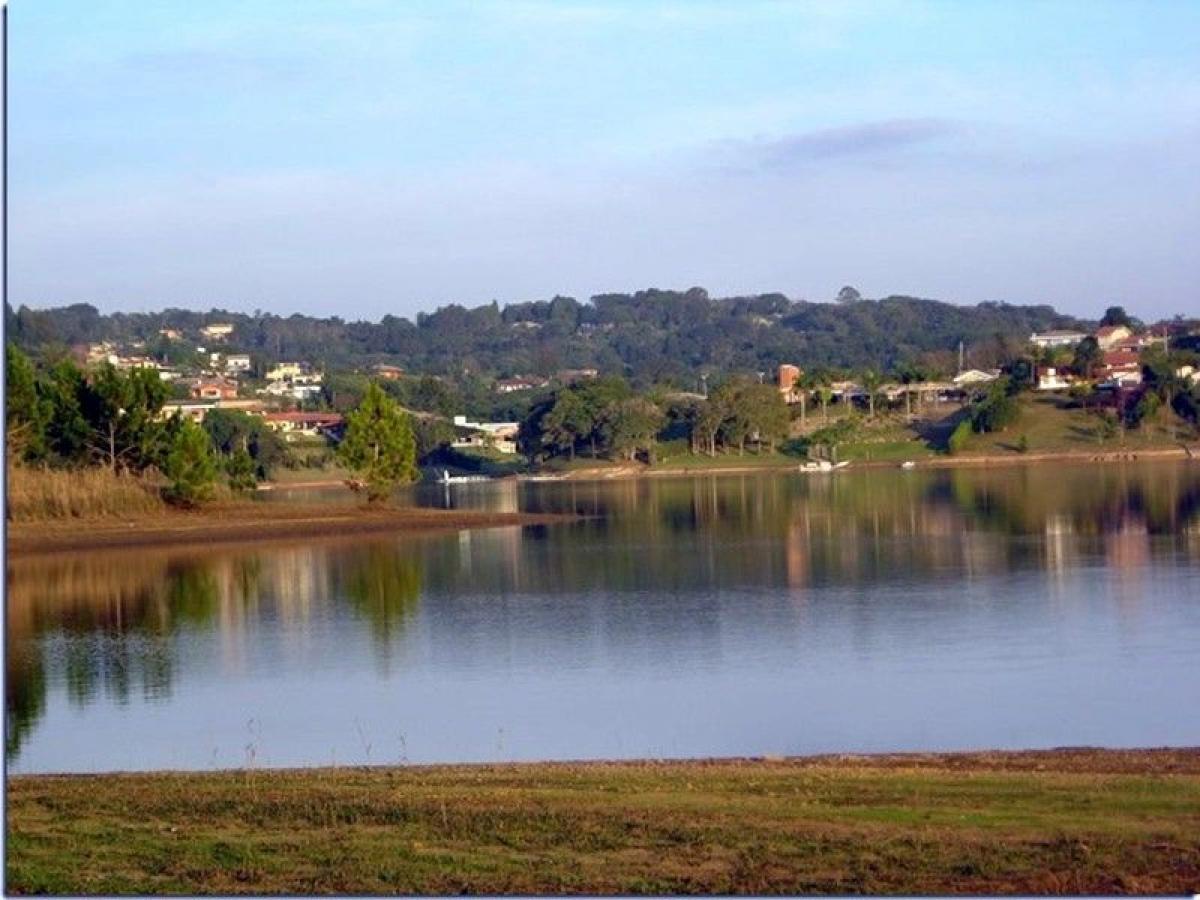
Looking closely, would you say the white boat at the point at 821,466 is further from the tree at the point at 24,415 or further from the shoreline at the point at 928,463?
the tree at the point at 24,415

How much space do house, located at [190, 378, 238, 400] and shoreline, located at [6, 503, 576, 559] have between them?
53.1 metres

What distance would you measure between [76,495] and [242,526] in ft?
14.5

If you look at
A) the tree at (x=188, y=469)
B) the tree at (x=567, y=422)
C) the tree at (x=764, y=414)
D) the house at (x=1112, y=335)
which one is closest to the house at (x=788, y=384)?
the tree at (x=764, y=414)

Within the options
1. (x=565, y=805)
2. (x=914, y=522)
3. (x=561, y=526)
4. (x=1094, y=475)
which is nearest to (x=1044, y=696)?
(x=565, y=805)

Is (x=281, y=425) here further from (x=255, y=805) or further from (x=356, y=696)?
(x=255, y=805)

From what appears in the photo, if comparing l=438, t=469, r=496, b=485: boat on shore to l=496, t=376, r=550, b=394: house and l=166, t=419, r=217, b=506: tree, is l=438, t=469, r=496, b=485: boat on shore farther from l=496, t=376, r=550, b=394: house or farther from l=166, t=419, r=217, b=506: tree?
l=496, t=376, r=550, b=394: house

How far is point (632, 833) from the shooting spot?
1035 centimetres

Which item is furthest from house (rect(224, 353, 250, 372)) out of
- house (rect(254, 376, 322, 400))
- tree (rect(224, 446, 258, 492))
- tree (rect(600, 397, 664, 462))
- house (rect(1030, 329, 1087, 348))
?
tree (rect(224, 446, 258, 492))

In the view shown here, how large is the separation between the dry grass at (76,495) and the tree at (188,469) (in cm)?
63

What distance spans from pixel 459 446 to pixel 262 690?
3317 inches

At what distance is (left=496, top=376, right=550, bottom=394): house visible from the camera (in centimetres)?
14825

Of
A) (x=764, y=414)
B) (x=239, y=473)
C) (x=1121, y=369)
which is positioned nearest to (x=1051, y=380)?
(x=1121, y=369)

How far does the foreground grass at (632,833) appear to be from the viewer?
9.29 meters

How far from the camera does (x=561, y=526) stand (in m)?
53.7
